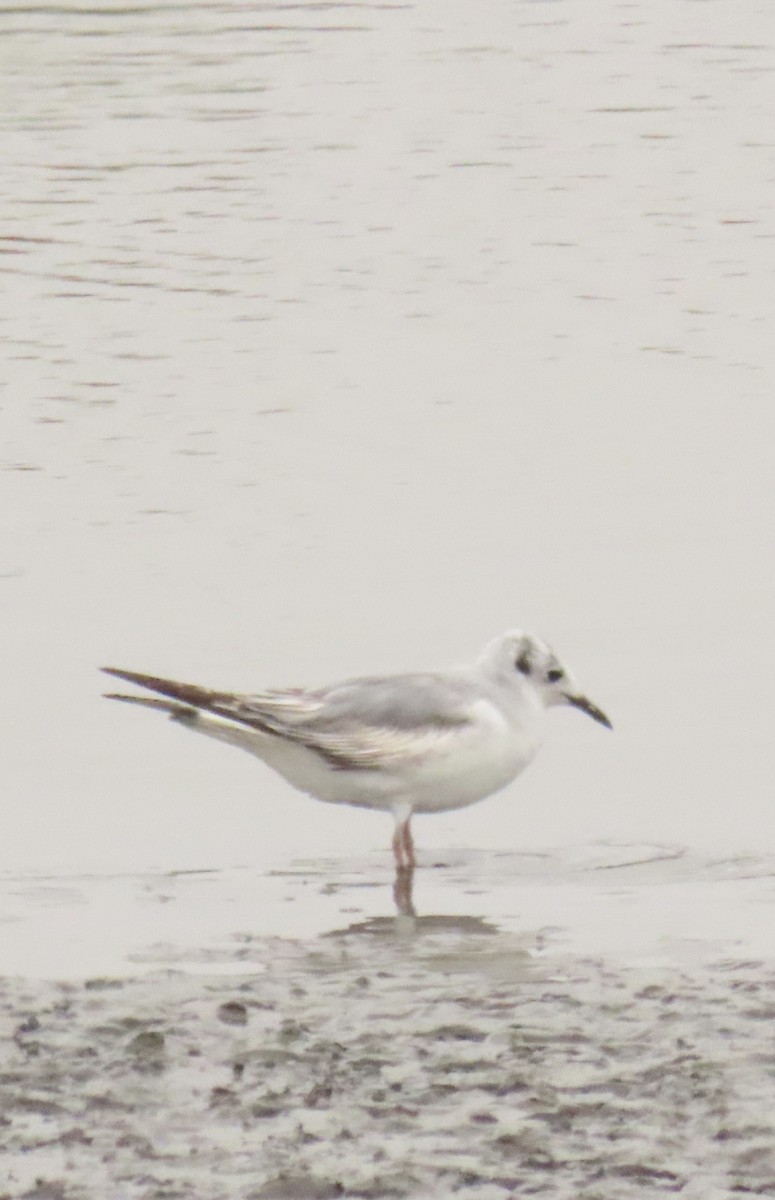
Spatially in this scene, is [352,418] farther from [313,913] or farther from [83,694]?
[313,913]

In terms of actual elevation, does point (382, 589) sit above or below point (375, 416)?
below

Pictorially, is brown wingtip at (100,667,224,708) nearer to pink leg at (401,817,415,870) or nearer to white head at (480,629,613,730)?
pink leg at (401,817,415,870)

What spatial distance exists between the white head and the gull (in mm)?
55

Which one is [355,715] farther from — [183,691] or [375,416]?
[375,416]

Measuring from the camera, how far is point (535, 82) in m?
26.1

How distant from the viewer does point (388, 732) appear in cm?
925

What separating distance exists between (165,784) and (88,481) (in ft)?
14.2

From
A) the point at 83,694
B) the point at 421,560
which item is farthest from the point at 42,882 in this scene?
the point at 421,560

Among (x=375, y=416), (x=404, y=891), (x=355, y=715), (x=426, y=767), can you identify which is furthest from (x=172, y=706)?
(x=375, y=416)

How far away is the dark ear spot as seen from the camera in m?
9.59

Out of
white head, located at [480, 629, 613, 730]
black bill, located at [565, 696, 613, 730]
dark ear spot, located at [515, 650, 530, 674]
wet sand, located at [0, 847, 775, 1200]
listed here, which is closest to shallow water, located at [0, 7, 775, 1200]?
wet sand, located at [0, 847, 775, 1200]

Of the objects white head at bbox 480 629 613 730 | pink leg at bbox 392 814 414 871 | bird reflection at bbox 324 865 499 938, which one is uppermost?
white head at bbox 480 629 613 730

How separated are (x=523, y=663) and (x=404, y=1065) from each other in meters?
3.70

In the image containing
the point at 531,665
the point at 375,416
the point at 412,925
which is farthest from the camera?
the point at 375,416
